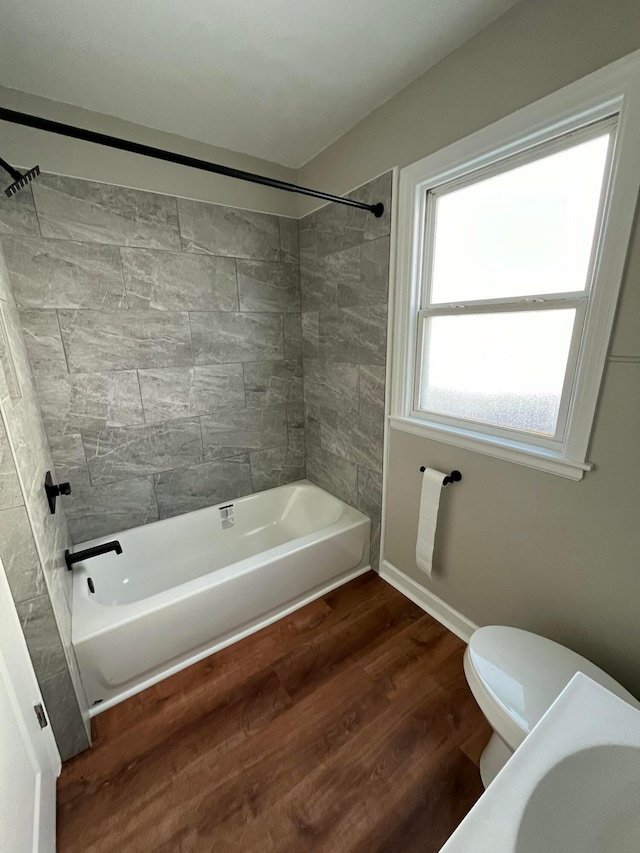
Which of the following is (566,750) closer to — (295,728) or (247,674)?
(295,728)

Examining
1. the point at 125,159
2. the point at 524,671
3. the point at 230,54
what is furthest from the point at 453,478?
the point at 125,159

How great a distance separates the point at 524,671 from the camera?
3.54 ft

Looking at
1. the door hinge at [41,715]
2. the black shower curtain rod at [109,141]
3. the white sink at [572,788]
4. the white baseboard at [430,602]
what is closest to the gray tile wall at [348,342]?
the white baseboard at [430,602]

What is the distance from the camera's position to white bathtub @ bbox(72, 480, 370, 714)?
1.41 metres

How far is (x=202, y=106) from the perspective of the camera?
1.59 metres

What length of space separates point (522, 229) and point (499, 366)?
20.6 inches

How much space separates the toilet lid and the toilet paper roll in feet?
1.62

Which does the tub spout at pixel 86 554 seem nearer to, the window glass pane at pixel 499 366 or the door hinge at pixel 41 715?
the door hinge at pixel 41 715

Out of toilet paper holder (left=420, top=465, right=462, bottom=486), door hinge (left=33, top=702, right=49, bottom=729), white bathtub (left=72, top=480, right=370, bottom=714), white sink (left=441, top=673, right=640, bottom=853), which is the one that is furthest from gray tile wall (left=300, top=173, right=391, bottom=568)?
door hinge (left=33, top=702, right=49, bottom=729)

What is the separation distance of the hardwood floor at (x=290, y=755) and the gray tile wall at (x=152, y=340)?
106cm

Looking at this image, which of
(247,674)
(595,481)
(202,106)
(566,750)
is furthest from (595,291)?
(247,674)

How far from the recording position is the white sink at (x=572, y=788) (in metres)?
0.61

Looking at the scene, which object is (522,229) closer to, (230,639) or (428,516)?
(428,516)

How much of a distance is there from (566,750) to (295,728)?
39.9 inches
